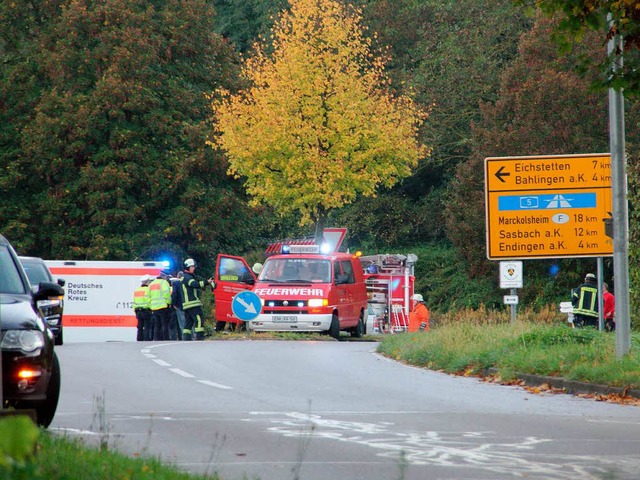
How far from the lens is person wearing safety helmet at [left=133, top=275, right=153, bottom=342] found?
3266cm

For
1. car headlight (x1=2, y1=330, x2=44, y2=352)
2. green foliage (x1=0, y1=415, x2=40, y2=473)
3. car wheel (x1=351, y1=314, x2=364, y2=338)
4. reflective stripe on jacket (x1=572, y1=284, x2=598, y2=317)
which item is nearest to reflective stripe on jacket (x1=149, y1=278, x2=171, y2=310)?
car wheel (x1=351, y1=314, x2=364, y2=338)

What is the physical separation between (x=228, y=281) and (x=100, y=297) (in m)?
3.81

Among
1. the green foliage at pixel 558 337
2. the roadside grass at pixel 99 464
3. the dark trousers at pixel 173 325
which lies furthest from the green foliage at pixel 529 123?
the roadside grass at pixel 99 464

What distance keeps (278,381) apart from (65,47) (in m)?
31.3

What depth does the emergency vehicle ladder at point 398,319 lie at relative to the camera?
41.5 metres

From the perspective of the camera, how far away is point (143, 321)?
109 feet

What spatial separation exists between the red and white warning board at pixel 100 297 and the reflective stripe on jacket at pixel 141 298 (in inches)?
104

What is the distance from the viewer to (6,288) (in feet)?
38.3


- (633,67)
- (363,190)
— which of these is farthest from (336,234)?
(633,67)

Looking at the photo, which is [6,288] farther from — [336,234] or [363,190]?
[363,190]

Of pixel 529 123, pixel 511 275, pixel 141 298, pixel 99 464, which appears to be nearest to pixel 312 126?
pixel 529 123

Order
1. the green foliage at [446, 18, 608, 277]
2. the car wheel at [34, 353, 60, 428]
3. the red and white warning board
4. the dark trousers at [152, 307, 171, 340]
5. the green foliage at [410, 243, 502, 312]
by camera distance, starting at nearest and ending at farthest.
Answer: the car wheel at [34, 353, 60, 428]
the dark trousers at [152, 307, 171, 340]
the red and white warning board
the green foliage at [446, 18, 608, 277]
the green foliage at [410, 243, 502, 312]

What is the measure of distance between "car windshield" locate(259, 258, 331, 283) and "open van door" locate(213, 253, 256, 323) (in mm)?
1535

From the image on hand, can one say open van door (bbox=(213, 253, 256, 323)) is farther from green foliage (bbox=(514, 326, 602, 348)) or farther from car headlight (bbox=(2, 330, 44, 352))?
car headlight (bbox=(2, 330, 44, 352))
